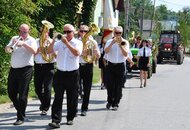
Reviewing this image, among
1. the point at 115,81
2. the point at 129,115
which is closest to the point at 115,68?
the point at 115,81

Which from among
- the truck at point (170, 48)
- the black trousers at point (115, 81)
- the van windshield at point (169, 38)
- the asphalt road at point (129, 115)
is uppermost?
the van windshield at point (169, 38)

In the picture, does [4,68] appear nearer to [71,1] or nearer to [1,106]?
[1,106]

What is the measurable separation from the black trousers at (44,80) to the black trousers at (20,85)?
1110 millimetres

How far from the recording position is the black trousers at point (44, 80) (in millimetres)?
9969

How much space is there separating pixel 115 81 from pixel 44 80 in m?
1.90

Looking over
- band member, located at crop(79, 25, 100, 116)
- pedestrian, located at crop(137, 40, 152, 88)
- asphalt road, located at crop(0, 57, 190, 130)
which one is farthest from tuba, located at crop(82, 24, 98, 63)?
pedestrian, located at crop(137, 40, 152, 88)

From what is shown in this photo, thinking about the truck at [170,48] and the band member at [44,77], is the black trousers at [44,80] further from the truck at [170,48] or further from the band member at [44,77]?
the truck at [170,48]

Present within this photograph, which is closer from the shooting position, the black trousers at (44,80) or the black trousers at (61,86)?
the black trousers at (61,86)

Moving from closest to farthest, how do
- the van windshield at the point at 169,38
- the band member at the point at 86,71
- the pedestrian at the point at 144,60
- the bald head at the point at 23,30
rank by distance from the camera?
the bald head at the point at 23,30 → the band member at the point at 86,71 → the pedestrian at the point at 144,60 → the van windshield at the point at 169,38

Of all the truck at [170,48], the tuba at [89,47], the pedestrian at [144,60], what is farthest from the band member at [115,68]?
the truck at [170,48]

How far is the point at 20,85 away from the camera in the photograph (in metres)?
8.78

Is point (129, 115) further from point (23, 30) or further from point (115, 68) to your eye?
point (23, 30)

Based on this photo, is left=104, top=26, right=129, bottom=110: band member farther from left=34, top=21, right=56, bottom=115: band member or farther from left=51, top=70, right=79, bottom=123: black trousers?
left=51, top=70, right=79, bottom=123: black trousers

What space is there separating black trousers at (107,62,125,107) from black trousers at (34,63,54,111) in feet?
5.33
